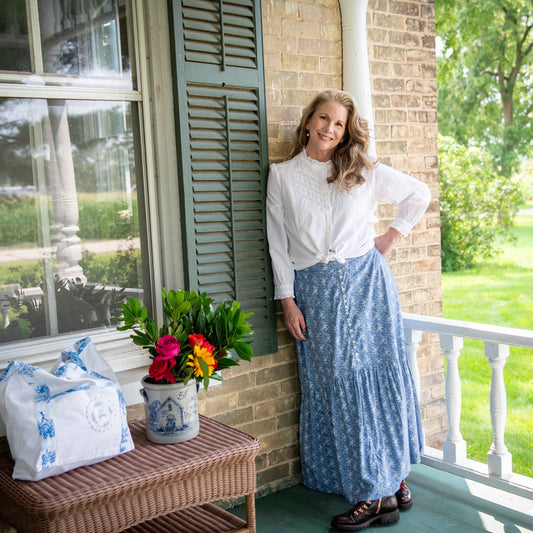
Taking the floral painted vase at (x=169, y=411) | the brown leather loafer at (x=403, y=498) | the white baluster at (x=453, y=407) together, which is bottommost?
the brown leather loafer at (x=403, y=498)

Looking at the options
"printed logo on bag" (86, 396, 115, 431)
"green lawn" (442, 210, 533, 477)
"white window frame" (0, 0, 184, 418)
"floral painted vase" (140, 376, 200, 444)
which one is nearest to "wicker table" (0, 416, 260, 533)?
"floral painted vase" (140, 376, 200, 444)

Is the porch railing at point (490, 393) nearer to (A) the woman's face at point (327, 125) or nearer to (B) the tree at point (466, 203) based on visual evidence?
(A) the woman's face at point (327, 125)

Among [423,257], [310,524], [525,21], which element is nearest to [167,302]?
[310,524]

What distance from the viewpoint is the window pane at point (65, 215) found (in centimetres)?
250

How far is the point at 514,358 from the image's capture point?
7.22 meters

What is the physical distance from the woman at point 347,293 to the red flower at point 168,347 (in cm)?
91

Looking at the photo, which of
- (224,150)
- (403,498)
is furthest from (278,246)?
(403,498)

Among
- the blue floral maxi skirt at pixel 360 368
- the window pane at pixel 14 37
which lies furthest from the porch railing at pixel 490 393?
the window pane at pixel 14 37

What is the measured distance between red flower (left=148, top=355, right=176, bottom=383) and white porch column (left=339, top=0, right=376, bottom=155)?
5.35 ft

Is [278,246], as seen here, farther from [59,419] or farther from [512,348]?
[512,348]

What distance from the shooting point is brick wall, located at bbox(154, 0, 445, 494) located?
319cm

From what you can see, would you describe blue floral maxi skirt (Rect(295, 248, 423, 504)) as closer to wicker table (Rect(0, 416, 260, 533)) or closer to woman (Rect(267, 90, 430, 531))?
woman (Rect(267, 90, 430, 531))

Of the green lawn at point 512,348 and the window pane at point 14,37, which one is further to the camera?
the green lawn at point 512,348

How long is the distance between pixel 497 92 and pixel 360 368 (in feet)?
52.3
